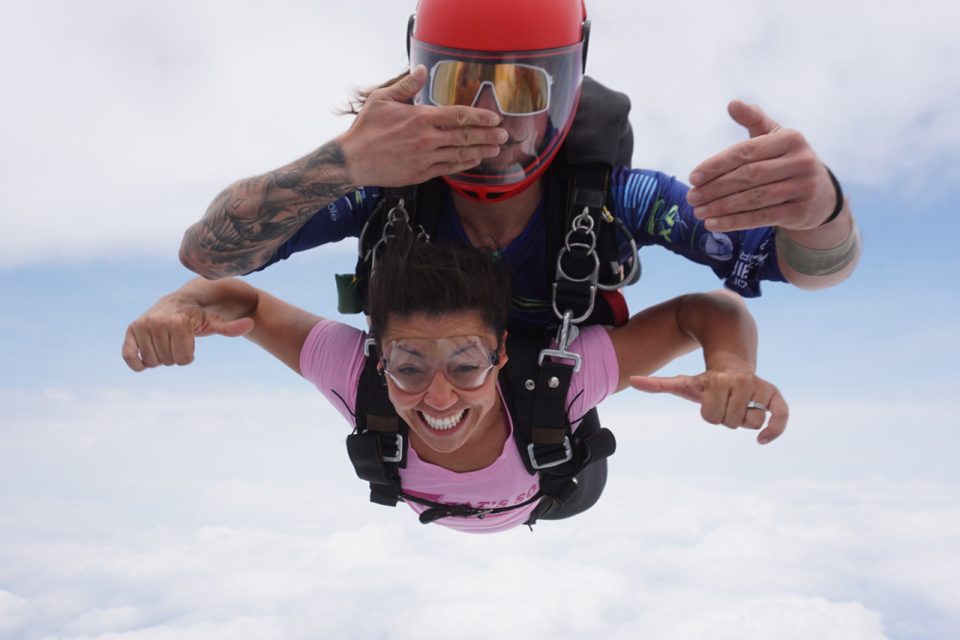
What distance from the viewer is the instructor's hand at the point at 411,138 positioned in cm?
271

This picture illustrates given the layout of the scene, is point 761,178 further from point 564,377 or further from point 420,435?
point 420,435

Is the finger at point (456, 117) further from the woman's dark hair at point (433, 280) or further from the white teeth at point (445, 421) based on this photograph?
the white teeth at point (445, 421)

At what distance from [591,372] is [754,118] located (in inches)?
43.1

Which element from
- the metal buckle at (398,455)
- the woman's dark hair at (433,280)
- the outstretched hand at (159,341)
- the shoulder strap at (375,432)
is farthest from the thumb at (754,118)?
the outstretched hand at (159,341)

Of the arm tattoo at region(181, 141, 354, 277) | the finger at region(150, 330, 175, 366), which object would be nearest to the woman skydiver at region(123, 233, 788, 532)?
the finger at region(150, 330, 175, 366)

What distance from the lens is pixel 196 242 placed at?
125 inches

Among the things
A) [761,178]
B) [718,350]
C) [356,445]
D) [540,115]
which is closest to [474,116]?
[540,115]

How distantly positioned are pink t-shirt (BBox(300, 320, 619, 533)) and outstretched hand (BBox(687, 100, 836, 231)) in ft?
2.90

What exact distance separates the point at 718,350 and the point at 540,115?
95 centimetres

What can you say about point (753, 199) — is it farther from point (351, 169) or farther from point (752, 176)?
point (351, 169)

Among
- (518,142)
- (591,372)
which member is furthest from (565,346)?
(518,142)

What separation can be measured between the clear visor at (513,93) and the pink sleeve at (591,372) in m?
0.66

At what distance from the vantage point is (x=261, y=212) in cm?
304

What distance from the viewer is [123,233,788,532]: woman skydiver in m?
3.06
